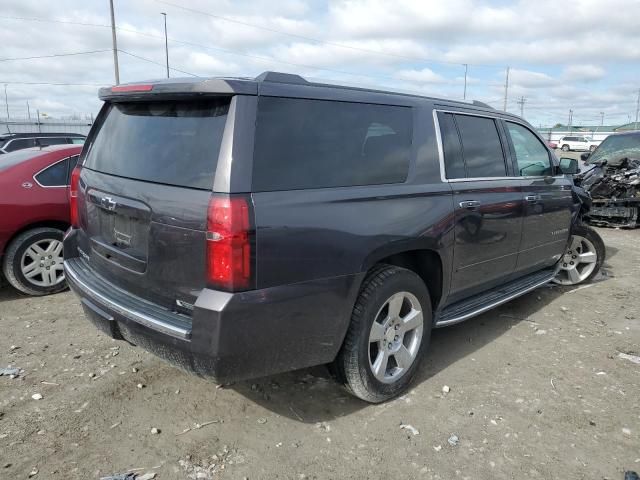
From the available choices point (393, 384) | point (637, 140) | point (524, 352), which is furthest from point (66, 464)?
point (637, 140)

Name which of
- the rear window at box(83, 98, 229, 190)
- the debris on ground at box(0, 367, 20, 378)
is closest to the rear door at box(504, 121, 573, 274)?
the rear window at box(83, 98, 229, 190)

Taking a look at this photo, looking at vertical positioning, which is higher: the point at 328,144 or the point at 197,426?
the point at 328,144

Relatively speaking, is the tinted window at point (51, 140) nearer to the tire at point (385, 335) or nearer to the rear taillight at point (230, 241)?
the tire at point (385, 335)

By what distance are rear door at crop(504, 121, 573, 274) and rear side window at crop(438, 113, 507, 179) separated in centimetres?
30

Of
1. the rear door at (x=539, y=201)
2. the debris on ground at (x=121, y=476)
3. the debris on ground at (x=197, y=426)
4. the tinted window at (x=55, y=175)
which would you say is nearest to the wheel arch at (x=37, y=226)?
the tinted window at (x=55, y=175)

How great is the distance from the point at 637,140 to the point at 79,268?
1076 cm

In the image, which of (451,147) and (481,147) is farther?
(481,147)

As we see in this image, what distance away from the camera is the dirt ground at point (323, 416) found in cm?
266

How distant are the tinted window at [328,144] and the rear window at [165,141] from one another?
0.24 meters

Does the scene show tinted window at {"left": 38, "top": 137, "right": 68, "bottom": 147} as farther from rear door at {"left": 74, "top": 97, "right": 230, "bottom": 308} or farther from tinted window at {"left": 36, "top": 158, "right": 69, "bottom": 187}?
rear door at {"left": 74, "top": 97, "right": 230, "bottom": 308}

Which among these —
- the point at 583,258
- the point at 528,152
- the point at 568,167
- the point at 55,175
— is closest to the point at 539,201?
→ the point at 528,152

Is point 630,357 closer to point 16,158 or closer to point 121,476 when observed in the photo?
point 121,476

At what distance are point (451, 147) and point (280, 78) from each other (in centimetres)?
149

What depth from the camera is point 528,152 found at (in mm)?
4570
